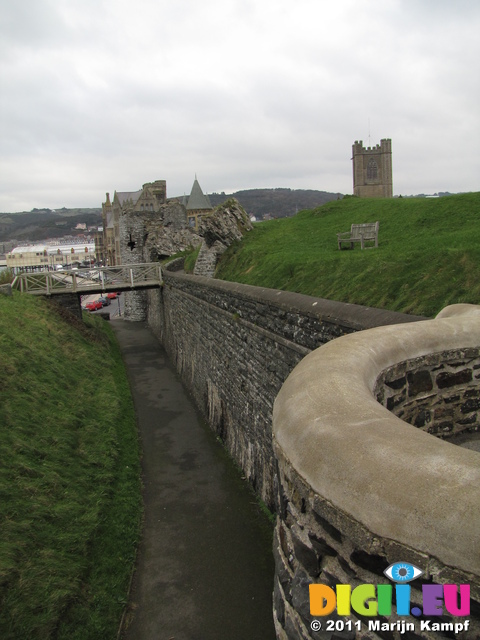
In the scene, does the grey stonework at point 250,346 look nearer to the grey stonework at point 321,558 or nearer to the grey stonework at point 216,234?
the grey stonework at point 216,234

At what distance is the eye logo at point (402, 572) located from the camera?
1.51m

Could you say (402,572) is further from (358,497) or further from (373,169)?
Result: (373,169)

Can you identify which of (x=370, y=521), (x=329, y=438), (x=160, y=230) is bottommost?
(x=370, y=521)

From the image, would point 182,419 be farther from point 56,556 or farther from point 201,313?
point 56,556

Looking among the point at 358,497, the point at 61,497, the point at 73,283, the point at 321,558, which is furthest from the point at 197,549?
the point at 73,283

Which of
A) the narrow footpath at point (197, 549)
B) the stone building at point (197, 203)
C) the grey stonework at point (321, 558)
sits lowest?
the narrow footpath at point (197, 549)

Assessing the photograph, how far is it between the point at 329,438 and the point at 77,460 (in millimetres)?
9245

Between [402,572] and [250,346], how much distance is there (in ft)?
27.5

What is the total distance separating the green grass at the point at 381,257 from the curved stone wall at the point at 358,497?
5327mm

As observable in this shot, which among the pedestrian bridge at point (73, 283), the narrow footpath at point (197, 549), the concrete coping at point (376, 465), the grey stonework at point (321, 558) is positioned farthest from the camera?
the pedestrian bridge at point (73, 283)

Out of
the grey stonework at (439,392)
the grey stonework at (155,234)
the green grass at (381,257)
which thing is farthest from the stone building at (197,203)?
the grey stonework at (439,392)

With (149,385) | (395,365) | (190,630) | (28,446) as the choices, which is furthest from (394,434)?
(149,385)

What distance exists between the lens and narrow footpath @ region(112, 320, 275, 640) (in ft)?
21.9

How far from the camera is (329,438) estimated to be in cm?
193
